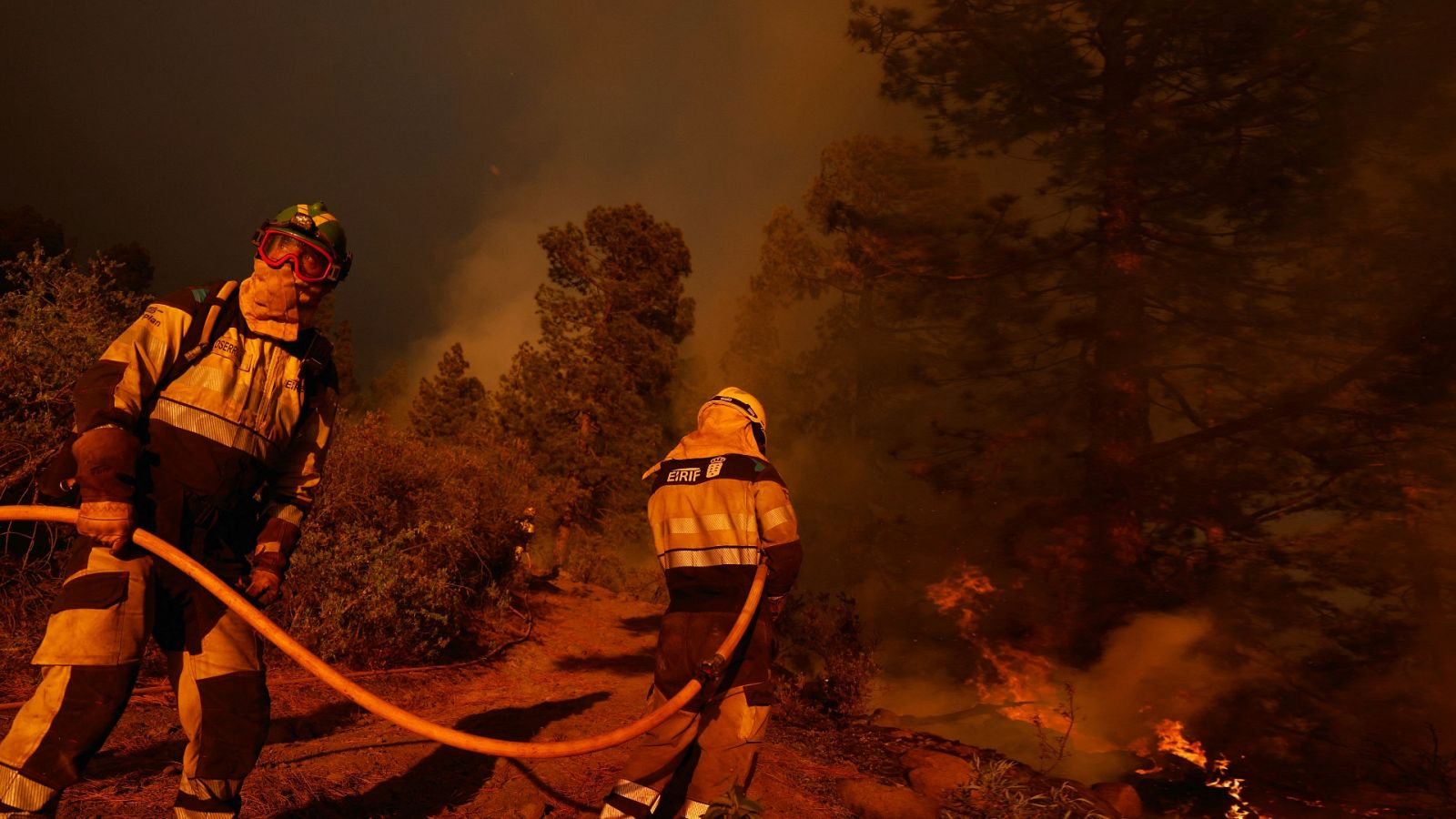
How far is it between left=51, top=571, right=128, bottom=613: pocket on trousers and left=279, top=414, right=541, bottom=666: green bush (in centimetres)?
396

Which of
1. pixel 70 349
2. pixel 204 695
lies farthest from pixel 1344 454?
pixel 70 349

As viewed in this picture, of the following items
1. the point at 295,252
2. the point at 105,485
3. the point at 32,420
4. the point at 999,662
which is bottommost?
the point at 105,485

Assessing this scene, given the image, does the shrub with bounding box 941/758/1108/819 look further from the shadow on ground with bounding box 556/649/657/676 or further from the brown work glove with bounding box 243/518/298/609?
the brown work glove with bounding box 243/518/298/609

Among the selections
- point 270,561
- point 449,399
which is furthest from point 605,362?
point 270,561

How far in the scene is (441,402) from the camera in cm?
2544

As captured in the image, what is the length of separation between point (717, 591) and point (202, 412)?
6.99 ft

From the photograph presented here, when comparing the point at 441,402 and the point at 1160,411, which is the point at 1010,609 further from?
the point at 441,402

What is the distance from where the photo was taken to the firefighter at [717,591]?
10.2ft

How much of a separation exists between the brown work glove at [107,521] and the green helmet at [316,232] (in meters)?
0.94

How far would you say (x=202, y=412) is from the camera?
7.63ft

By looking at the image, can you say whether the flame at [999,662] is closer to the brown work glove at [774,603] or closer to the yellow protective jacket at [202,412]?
the brown work glove at [774,603]

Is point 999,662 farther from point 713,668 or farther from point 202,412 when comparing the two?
point 202,412

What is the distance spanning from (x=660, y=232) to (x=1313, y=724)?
56.4ft

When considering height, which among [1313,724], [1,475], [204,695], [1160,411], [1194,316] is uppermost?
[1194,316]
